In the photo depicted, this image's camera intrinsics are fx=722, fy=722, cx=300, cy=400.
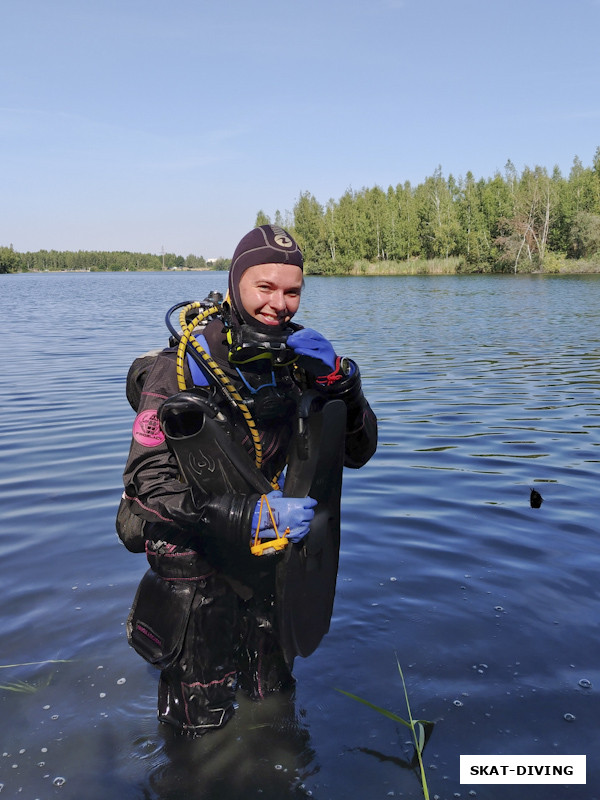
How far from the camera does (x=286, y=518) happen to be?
280 centimetres

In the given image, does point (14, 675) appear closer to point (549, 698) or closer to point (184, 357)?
point (184, 357)

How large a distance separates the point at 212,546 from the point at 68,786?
1.28m

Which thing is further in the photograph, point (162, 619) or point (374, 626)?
point (374, 626)

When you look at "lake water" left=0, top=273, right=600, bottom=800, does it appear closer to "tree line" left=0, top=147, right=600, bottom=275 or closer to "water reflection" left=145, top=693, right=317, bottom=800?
"water reflection" left=145, top=693, right=317, bottom=800

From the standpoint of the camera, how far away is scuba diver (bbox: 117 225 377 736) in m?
2.82

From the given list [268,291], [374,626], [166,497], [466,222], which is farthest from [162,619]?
[466,222]

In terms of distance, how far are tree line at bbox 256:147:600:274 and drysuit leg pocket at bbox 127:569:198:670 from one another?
73664 mm

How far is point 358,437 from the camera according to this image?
3.41 metres

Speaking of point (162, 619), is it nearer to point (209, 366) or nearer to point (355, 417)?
point (209, 366)

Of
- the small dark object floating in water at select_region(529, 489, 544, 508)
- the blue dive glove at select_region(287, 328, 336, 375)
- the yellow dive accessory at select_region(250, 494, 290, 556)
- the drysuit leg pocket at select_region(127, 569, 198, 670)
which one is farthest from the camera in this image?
the small dark object floating in water at select_region(529, 489, 544, 508)

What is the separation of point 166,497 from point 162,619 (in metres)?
0.62

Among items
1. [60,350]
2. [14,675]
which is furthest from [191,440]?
[60,350]
